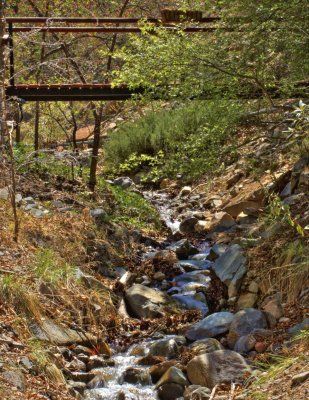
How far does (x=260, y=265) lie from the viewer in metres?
6.79

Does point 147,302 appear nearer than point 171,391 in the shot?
No

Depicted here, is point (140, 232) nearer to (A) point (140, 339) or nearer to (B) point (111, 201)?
(B) point (111, 201)

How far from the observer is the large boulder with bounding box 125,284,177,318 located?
6918 millimetres

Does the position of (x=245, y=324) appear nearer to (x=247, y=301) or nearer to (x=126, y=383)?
(x=247, y=301)

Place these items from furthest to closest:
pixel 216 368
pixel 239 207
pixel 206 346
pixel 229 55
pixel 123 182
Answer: pixel 123 182
pixel 239 207
pixel 229 55
pixel 206 346
pixel 216 368

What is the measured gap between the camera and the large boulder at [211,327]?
20.0 ft

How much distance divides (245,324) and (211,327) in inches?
14.2

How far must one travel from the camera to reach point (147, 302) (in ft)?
23.1

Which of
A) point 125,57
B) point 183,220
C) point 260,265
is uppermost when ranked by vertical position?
point 125,57

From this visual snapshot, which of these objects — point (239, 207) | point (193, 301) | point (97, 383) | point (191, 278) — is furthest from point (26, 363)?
point (239, 207)

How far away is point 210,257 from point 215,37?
2681mm

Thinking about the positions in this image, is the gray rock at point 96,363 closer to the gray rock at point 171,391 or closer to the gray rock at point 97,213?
the gray rock at point 171,391

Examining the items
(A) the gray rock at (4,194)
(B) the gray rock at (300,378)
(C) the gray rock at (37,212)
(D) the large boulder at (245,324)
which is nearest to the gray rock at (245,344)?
(D) the large boulder at (245,324)

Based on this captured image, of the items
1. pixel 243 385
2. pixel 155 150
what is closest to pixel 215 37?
pixel 243 385
